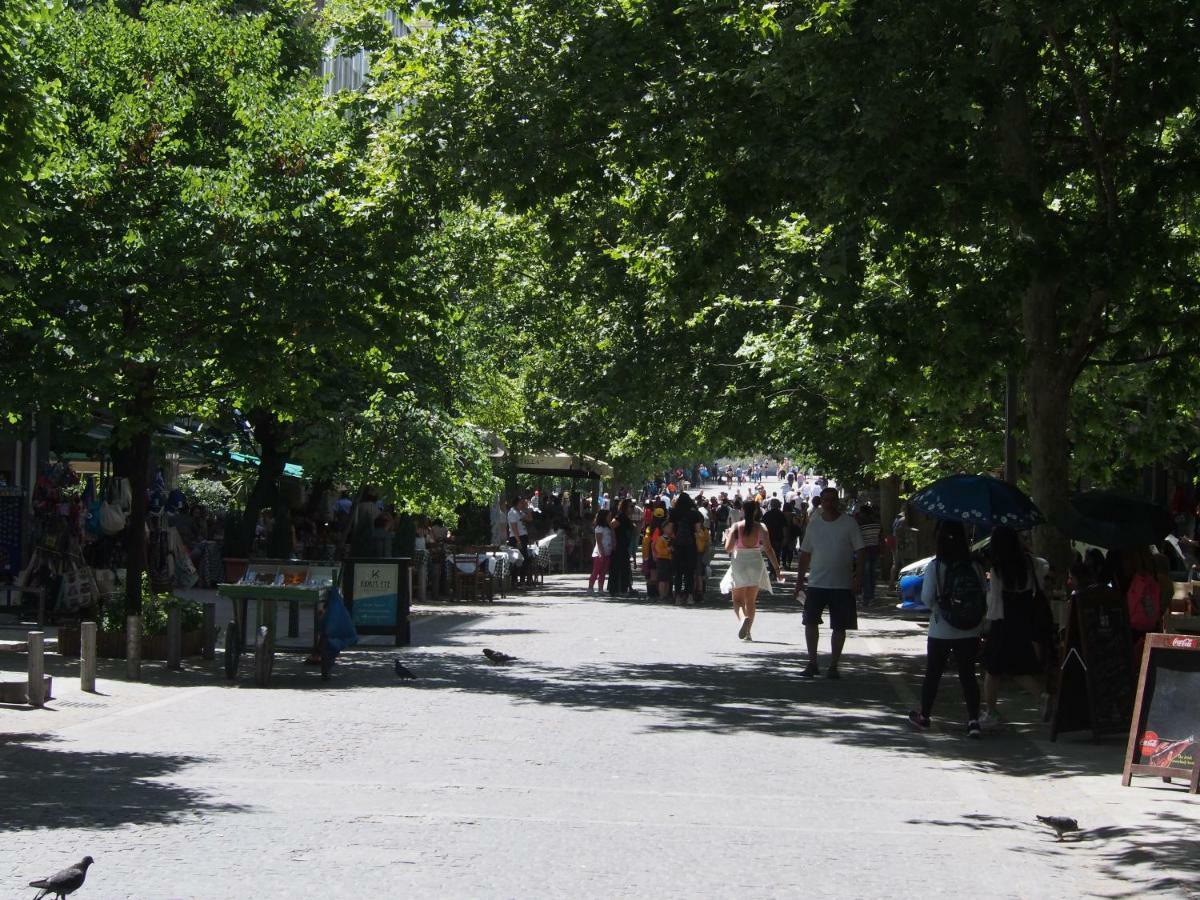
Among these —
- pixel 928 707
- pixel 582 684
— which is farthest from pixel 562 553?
pixel 928 707

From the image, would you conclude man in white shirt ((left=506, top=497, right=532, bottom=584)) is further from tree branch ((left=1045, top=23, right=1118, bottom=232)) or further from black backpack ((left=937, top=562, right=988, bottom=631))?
black backpack ((left=937, top=562, right=988, bottom=631))

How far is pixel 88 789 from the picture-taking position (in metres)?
9.58

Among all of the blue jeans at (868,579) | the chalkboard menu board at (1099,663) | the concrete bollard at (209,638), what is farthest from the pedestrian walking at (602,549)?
the chalkboard menu board at (1099,663)

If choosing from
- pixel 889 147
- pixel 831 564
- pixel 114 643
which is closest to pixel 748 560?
pixel 831 564

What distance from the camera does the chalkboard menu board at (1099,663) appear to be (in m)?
12.0

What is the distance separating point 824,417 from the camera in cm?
3284

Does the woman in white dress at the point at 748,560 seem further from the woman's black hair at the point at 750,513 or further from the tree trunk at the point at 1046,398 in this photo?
the tree trunk at the point at 1046,398

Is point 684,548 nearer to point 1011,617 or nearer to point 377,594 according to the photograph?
point 377,594

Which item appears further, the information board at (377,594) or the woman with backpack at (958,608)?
the information board at (377,594)

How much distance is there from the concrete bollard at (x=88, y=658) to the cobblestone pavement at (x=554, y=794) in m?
0.16

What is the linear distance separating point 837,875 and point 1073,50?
10450 millimetres

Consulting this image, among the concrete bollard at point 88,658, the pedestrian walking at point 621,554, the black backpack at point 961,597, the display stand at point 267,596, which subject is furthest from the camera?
the pedestrian walking at point 621,554

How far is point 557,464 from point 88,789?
35785 millimetres

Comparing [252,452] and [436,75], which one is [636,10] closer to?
[436,75]
